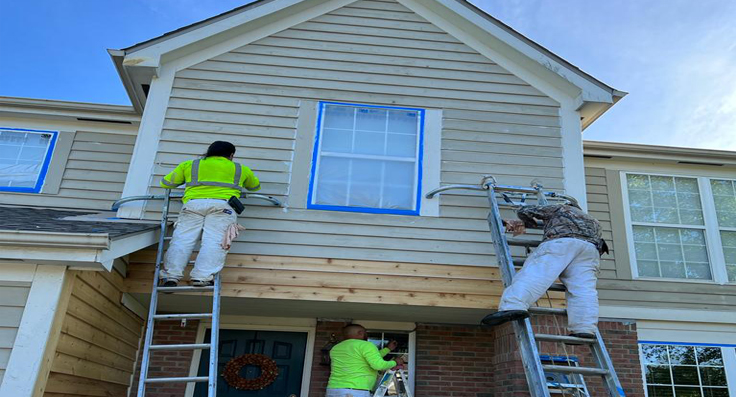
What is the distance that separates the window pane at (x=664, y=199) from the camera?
302 inches

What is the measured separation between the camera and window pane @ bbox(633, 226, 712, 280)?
7.36 meters

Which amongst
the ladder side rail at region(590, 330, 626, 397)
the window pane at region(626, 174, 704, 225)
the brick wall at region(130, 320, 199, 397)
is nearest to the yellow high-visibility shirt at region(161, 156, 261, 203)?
the brick wall at region(130, 320, 199, 397)

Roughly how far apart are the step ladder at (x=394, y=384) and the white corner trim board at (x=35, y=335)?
2.70 metres

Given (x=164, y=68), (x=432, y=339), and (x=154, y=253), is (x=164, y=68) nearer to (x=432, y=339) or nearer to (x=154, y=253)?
(x=154, y=253)

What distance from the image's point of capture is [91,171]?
7215 millimetres

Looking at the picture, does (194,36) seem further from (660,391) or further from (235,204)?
(660,391)

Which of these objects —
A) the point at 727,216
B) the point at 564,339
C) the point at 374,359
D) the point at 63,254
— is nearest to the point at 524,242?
the point at 564,339

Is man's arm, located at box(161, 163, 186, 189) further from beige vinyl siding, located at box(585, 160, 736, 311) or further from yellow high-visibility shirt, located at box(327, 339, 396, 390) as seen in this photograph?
beige vinyl siding, located at box(585, 160, 736, 311)

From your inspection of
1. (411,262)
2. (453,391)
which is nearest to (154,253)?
(411,262)

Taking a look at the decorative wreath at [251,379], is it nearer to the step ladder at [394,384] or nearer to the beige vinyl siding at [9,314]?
the step ladder at [394,384]

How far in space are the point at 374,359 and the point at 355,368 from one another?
197mm

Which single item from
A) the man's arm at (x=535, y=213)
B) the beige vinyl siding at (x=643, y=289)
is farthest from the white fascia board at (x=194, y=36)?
the beige vinyl siding at (x=643, y=289)

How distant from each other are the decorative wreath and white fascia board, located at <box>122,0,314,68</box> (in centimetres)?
343

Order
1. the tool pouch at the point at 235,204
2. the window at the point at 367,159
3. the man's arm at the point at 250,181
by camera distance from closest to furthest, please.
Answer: the tool pouch at the point at 235,204
the man's arm at the point at 250,181
the window at the point at 367,159
